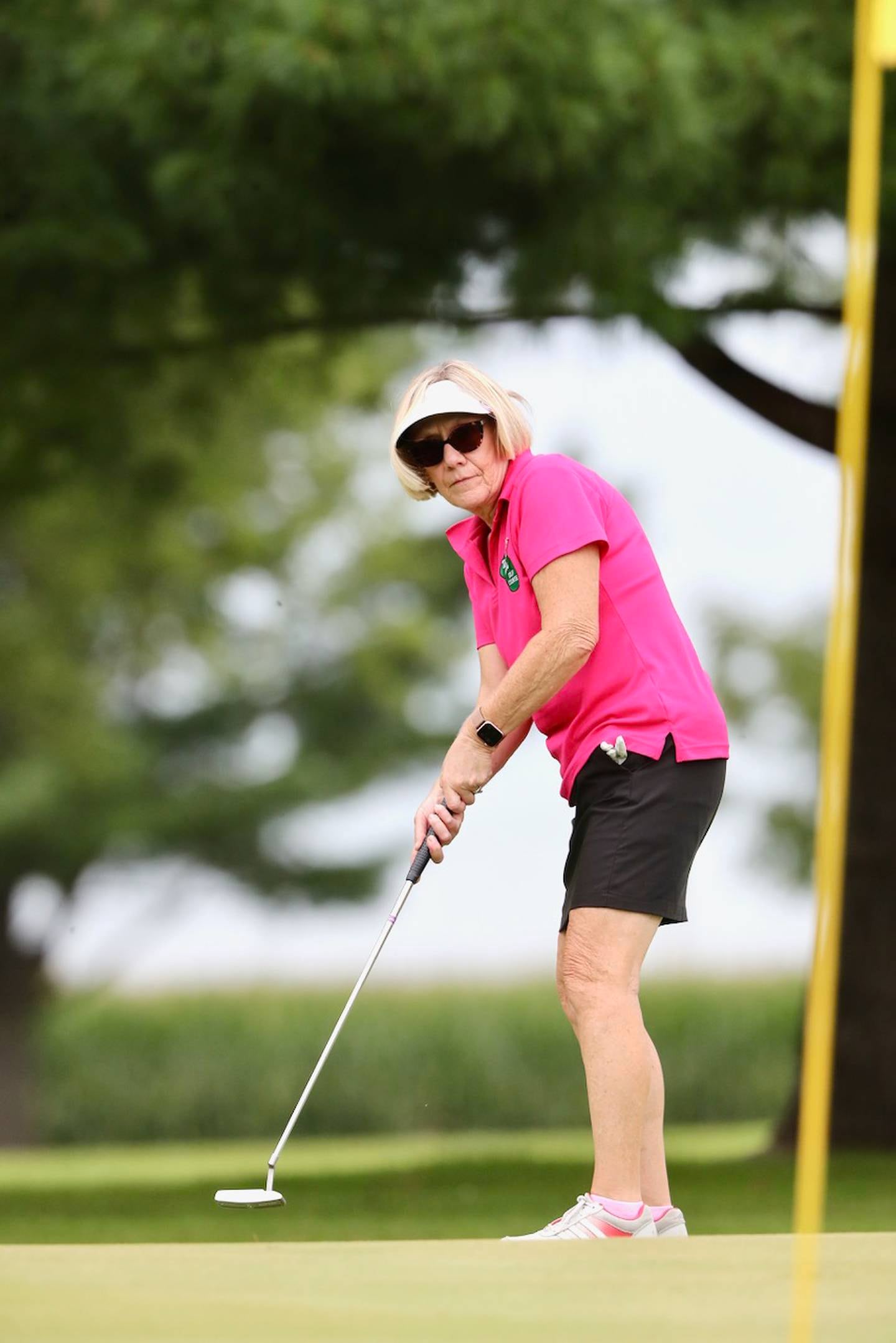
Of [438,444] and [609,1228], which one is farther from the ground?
[438,444]

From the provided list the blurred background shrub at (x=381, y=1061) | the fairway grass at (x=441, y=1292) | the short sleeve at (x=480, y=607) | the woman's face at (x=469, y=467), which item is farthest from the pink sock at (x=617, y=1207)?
the blurred background shrub at (x=381, y=1061)

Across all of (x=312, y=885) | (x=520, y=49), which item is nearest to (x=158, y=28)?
(x=520, y=49)

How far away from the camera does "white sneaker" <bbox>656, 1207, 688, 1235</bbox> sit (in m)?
2.93

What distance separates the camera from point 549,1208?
5.50 meters

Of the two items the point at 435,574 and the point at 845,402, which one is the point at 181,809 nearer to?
the point at 435,574

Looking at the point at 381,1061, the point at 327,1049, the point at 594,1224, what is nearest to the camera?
the point at 594,1224

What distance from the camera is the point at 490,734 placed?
Result: 305cm

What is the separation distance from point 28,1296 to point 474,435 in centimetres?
155

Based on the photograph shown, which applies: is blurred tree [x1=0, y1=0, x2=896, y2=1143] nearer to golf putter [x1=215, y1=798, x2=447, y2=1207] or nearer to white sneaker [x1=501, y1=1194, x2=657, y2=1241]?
golf putter [x1=215, y1=798, x2=447, y2=1207]

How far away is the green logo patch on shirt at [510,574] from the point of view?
3023 mm

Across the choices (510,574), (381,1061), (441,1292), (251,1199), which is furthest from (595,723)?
(381,1061)

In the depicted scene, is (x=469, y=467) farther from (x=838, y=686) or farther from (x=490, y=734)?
(x=838, y=686)

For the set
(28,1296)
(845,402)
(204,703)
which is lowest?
(28,1296)

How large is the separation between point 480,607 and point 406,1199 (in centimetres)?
325
